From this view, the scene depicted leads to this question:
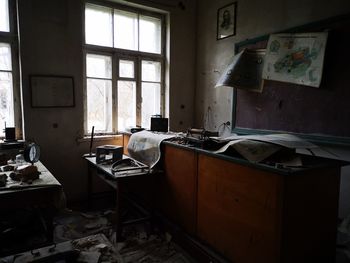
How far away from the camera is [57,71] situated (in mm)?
3418

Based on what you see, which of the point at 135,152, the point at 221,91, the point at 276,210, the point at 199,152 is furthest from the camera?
the point at 221,91

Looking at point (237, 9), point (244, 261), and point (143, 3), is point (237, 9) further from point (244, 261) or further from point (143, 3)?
point (244, 261)

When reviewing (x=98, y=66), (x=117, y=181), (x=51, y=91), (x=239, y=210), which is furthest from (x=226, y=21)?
(x=239, y=210)

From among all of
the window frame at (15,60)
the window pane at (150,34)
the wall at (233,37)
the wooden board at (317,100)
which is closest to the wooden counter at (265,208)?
the wooden board at (317,100)

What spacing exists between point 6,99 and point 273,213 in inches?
130

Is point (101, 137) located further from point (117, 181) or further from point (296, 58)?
point (296, 58)

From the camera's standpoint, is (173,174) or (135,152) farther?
(135,152)

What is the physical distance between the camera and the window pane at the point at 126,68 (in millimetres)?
4006

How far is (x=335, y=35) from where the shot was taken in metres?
2.63

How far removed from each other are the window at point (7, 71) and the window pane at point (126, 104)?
1349mm

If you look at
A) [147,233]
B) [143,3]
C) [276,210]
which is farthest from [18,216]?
[143,3]

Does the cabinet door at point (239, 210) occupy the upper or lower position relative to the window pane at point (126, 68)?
lower

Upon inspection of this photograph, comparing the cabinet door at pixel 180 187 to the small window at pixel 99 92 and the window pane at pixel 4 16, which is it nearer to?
the small window at pixel 99 92

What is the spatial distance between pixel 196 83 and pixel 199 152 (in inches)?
99.7
